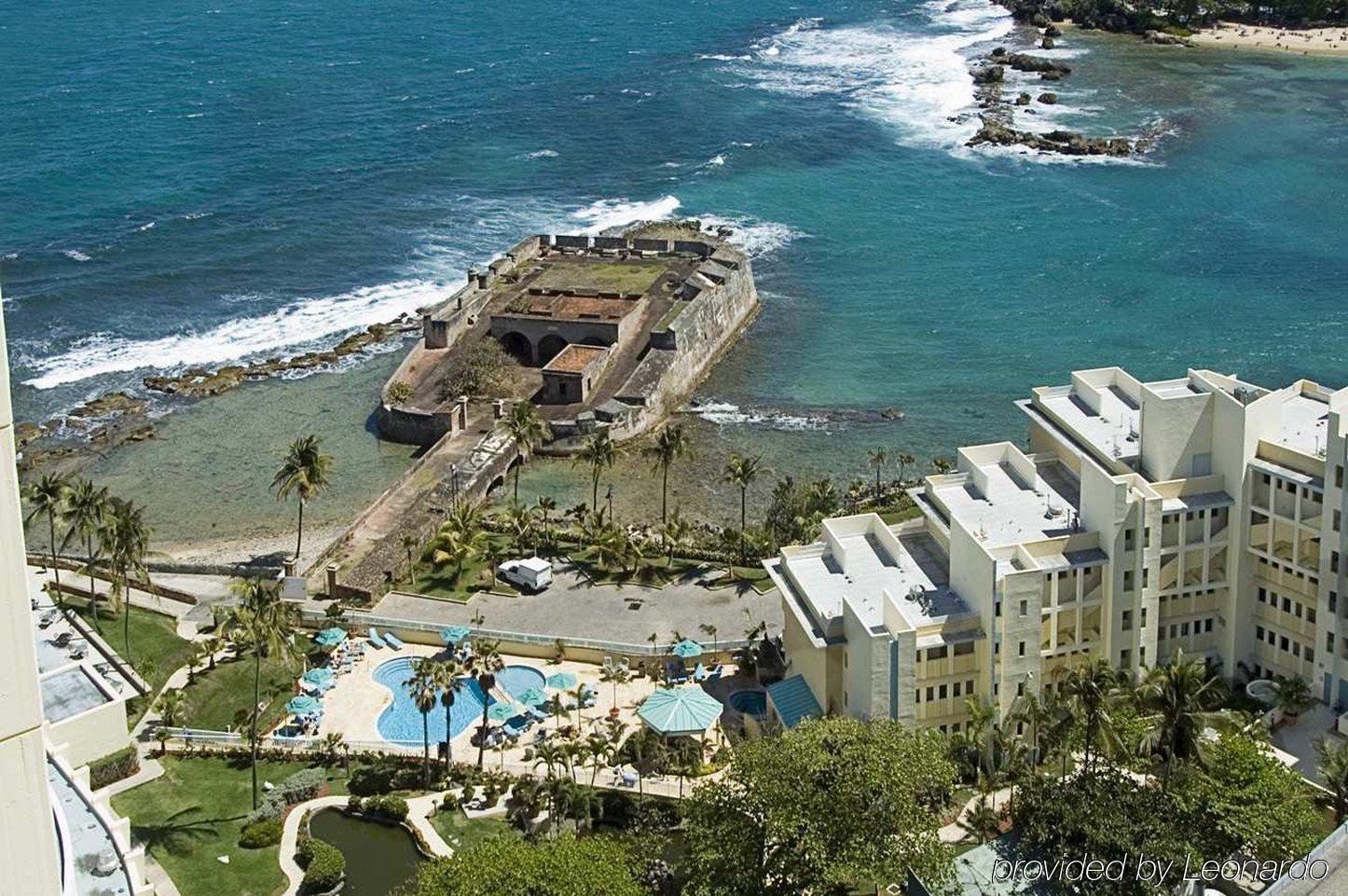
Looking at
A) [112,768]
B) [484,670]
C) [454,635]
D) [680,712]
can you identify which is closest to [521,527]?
[454,635]

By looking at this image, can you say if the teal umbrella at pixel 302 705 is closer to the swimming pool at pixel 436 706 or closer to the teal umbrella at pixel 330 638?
the swimming pool at pixel 436 706

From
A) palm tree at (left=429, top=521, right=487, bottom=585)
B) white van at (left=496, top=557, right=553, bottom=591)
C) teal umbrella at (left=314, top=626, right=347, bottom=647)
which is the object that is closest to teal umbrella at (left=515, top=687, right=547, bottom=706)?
teal umbrella at (left=314, top=626, right=347, bottom=647)

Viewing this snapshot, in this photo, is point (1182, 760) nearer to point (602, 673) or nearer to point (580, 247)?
point (602, 673)

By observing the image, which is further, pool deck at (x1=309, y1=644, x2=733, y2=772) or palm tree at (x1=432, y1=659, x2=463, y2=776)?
pool deck at (x1=309, y1=644, x2=733, y2=772)

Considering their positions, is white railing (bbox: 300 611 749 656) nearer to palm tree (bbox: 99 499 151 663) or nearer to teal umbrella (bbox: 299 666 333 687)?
teal umbrella (bbox: 299 666 333 687)

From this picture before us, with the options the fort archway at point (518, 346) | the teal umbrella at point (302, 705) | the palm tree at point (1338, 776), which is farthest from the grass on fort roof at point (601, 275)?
the palm tree at point (1338, 776)

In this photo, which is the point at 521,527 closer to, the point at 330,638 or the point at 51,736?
the point at 330,638
